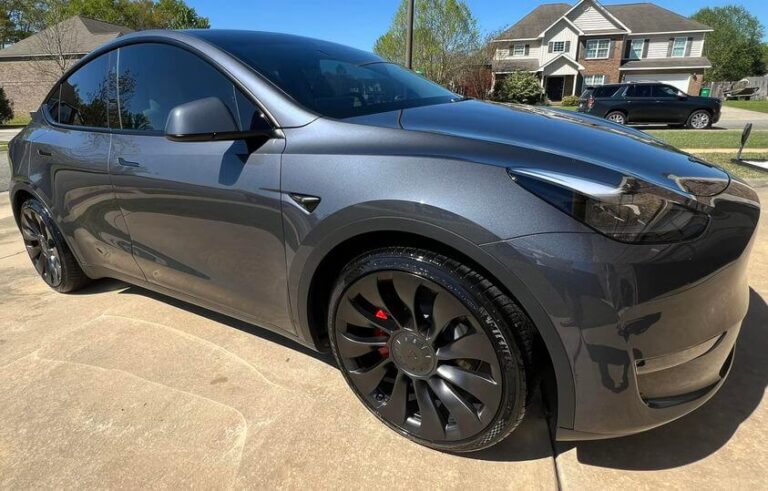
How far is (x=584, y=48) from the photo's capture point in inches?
1463

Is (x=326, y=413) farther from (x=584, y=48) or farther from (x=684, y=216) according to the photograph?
(x=584, y=48)

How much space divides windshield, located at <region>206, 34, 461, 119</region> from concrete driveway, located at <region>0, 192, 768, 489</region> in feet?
4.22

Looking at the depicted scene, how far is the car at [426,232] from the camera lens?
141cm

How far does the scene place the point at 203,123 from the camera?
6.20 ft

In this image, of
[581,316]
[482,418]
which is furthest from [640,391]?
[482,418]

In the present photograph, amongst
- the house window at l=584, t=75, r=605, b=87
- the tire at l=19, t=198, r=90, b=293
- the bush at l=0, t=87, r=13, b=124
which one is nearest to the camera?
the tire at l=19, t=198, r=90, b=293

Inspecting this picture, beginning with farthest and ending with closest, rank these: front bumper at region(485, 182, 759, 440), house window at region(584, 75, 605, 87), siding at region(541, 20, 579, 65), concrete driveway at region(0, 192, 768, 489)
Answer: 1. house window at region(584, 75, 605, 87)
2. siding at region(541, 20, 579, 65)
3. concrete driveway at region(0, 192, 768, 489)
4. front bumper at region(485, 182, 759, 440)

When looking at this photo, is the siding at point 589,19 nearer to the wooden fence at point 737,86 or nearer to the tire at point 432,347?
the wooden fence at point 737,86

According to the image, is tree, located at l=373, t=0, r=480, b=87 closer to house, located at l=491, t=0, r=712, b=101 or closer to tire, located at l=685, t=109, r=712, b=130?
house, located at l=491, t=0, r=712, b=101

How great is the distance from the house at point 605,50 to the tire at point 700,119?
2110 centimetres

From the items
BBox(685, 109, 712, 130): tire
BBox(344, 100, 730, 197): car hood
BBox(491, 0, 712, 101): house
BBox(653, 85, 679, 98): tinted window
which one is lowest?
BBox(685, 109, 712, 130): tire

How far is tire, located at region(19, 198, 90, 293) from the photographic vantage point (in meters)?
3.22

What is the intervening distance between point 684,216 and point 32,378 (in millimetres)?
2945

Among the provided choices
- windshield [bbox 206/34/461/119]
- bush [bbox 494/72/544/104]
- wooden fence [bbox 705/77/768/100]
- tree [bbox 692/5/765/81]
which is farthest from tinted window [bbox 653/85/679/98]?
tree [bbox 692/5/765/81]
